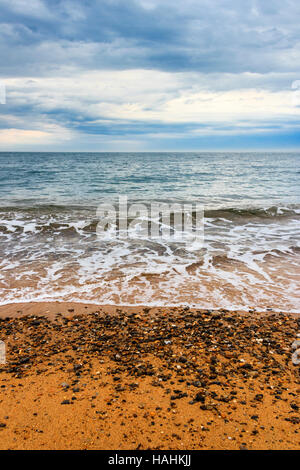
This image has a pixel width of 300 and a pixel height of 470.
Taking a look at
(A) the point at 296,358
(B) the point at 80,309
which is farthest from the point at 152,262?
(A) the point at 296,358

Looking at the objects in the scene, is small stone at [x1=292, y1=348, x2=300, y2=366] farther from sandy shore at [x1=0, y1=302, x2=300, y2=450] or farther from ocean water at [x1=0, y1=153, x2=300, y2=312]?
ocean water at [x1=0, y1=153, x2=300, y2=312]

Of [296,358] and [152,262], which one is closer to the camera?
[296,358]

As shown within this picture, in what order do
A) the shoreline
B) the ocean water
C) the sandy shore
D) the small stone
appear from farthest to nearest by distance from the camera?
the ocean water → the shoreline → the small stone → the sandy shore

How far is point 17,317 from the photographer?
17.2 feet

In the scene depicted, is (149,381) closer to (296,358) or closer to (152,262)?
(296,358)

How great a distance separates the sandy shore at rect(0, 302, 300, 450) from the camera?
282cm

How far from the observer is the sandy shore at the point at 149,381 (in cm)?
282

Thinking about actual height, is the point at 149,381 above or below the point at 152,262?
below

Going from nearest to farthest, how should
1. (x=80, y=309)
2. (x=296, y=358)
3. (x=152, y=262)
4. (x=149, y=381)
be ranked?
(x=149, y=381), (x=296, y=358), (x=80, y=309), (x=152, y=262)

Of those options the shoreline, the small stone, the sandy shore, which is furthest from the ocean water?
the small stone

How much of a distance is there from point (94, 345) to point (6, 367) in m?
1.17

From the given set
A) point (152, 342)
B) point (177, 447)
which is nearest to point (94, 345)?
point (152, 342)

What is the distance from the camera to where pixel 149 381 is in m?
3.56

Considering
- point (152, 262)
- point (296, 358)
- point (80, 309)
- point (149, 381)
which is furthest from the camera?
point (152, 262)
